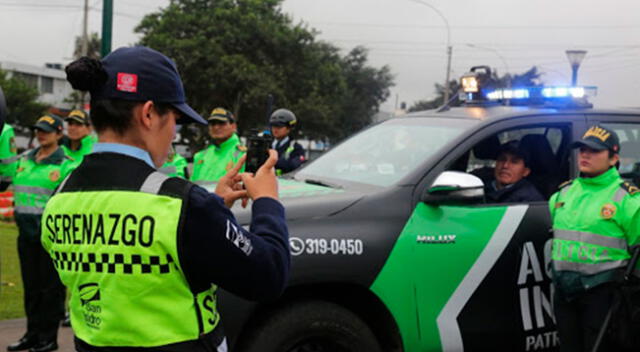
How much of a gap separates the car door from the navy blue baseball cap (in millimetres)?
2216

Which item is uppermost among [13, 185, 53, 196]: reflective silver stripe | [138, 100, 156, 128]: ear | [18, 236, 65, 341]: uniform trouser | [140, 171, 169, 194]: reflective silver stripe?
[138, 100, 156, 128]: ear

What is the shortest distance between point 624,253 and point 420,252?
1111 millimetres

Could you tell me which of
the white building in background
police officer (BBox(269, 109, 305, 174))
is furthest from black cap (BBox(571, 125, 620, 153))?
the white building in background

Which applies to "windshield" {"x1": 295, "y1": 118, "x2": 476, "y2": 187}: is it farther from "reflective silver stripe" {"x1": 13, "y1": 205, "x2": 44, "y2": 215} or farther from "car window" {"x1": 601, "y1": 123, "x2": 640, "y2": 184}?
"reflective silver stripe" {"x1": 13, "y1": 205, "x2": 44, "y2": 215}

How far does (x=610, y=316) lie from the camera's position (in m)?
4.19

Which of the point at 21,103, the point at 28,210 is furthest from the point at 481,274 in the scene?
the point at 21,103

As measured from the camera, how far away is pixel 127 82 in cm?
199

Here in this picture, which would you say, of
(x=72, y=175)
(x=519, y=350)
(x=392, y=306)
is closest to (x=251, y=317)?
(x=392, y=306)

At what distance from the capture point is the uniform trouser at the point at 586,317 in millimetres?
4211

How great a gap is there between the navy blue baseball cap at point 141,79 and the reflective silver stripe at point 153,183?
197 mm

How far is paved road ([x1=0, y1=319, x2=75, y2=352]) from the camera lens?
6.10m

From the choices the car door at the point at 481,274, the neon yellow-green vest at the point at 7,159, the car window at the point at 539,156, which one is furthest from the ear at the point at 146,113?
the neon yellow-green vest at the point at 7,159

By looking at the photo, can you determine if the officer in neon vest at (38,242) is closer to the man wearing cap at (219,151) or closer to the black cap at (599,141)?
the man wearing cap at (219,151)

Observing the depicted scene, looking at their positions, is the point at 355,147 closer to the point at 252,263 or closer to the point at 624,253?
the point at 624,253
